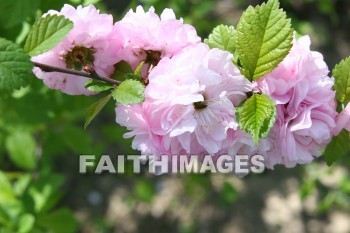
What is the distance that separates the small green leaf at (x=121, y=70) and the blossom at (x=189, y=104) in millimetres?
72

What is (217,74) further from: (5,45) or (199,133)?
(5,45)

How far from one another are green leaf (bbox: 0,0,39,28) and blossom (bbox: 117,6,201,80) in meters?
0.40

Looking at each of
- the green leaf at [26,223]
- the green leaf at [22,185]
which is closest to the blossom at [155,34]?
the green leaf at [26,223]

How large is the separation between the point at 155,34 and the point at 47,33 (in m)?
0.17

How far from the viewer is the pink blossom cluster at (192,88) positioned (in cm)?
78

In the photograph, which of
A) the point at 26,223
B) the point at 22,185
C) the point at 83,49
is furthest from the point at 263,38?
the point at 22,185

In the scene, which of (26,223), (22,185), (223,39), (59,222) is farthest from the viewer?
(22,185)

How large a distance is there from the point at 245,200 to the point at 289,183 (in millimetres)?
266

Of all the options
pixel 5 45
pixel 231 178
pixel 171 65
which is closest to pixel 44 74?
pixel 5 45

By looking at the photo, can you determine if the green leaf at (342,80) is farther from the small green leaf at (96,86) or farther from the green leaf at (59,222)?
the green leaf at (59,222)

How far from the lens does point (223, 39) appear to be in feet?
2.85

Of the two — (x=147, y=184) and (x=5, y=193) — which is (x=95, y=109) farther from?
(x=147, y=184)

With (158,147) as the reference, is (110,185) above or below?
below

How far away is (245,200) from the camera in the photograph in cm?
273
